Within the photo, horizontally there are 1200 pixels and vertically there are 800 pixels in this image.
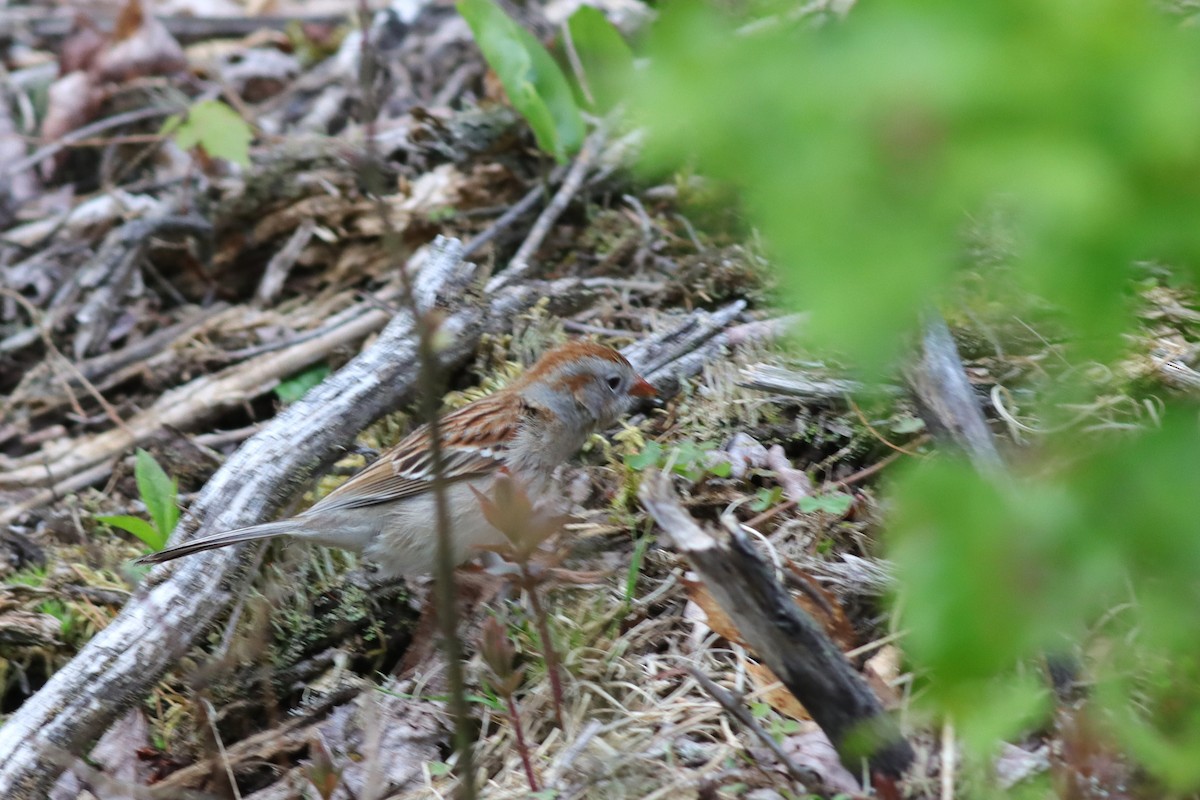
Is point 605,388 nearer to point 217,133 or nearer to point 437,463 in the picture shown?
point 437,463

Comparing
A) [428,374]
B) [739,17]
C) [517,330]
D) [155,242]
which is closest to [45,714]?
[428,374]

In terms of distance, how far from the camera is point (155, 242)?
21.1 feet

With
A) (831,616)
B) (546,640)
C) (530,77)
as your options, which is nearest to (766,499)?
(831,616)

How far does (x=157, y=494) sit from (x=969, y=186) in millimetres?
3776

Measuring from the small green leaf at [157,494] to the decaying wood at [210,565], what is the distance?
1.42 feet

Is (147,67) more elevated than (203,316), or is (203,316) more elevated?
(147,67)

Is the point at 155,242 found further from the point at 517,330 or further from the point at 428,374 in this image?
the point at 428,374

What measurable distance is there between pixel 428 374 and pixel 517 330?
119 inches

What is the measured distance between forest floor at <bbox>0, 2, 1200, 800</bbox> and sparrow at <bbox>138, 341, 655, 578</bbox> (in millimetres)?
166

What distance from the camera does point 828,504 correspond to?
3633mm

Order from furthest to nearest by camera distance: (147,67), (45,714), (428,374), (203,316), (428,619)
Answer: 1. (147,67)
2. (203,316)
3. (428,619)
4. (45,714)
5. (428,374)

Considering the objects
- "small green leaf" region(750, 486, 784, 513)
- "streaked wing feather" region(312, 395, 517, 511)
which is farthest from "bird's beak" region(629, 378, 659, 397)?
"small green leaf" region(750, 486, 784, 513)

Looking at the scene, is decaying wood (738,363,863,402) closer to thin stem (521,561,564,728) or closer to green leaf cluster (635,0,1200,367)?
thin stem (521,561,564,728)

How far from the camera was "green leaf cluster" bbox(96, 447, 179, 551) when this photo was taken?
4215mm
